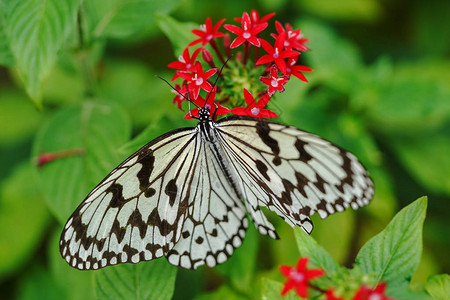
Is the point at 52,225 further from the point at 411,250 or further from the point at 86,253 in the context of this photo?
the point at 411,250

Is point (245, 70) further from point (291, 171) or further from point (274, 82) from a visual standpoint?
point (291, 171)

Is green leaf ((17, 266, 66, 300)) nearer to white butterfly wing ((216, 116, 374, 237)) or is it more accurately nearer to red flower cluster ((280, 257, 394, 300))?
white butterfly wing ((216, 116, 374, 237))

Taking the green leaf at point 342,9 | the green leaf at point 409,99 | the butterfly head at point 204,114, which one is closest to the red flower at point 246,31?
the butterfly head at point 204,114

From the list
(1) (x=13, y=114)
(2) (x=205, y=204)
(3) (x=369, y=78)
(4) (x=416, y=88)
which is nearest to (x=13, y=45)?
(2) (x=205, y=204)

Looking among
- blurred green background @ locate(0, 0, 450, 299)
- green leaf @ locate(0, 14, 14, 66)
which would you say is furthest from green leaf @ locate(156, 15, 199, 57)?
green leaf @ locate(0, 14, 14, 66)

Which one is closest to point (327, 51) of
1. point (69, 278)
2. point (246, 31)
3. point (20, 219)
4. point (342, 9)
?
point (342, 9)

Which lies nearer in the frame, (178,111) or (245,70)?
(245,70)
